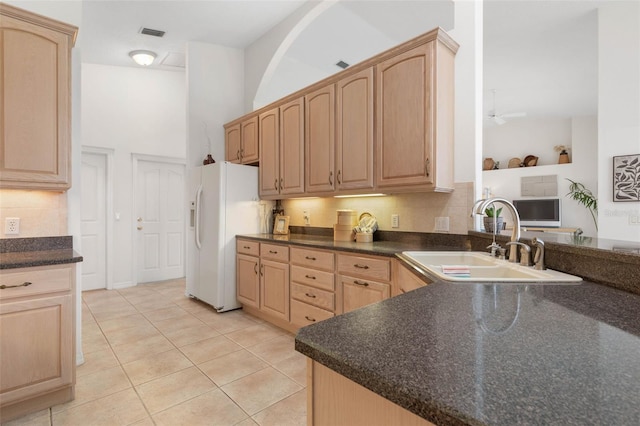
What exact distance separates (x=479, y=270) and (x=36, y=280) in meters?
2.46

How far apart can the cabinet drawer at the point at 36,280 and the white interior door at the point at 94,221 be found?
320 cm

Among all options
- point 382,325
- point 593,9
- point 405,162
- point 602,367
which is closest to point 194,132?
point 405,162

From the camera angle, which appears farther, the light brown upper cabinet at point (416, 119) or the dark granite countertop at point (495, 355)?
the light brown upper cabinet at point (416, 119)

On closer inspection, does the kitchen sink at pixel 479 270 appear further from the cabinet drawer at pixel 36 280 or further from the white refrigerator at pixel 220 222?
the white refrigerator at pixel 220 222

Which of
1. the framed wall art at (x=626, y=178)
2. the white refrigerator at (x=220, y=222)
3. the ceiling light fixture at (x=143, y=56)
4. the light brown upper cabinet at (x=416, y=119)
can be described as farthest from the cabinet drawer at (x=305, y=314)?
the ceiling light fixture at (x=143, y=56)

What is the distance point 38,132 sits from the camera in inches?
83.9

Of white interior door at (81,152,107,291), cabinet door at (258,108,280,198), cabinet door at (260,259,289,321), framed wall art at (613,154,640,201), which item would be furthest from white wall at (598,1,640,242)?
white interior door at (81,152,107,291)

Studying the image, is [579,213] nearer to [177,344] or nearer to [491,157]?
[491,157]

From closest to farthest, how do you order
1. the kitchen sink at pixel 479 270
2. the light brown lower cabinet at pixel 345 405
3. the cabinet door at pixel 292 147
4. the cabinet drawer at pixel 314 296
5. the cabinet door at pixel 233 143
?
1. the light brown lower cabinet at pixel 345 405
2. the kitchen sink at pixel 479 270
3. the cabinet drawer at pixel 314 296
4. the cabinet door at pixel 292 147
5. the cabinet door at pixel 233 143

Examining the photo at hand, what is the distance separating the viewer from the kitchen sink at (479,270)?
4.13 ft

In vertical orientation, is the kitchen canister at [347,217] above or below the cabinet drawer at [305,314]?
above

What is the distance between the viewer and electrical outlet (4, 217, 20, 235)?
7.23 feet

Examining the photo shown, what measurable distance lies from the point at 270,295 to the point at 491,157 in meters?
7.68

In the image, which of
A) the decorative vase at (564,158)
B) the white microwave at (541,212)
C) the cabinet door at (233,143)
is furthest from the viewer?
the decorative vase at (564,158)
